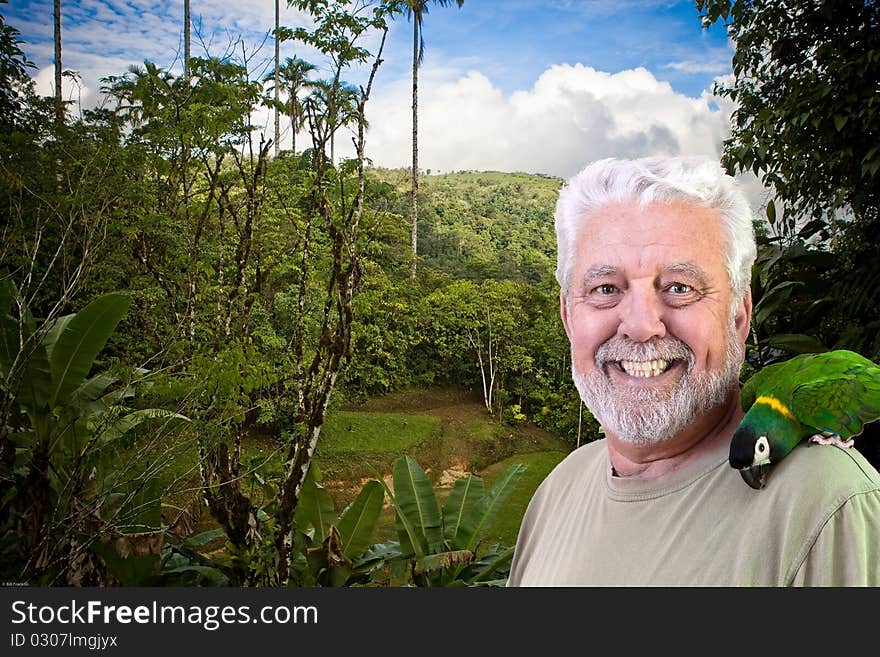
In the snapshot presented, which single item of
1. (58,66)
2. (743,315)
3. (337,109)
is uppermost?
(58,66)

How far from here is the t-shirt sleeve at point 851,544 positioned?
60cm

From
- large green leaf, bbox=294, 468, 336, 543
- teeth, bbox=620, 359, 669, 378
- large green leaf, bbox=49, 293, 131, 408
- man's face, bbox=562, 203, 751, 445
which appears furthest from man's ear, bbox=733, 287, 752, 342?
large green leaf, bbox=294, 468, 336, 543

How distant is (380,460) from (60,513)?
4.37m

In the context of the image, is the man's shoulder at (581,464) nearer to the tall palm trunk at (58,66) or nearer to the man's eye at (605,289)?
the man's eye at (605,289)

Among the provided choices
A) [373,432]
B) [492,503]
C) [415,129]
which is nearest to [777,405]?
[492,503]

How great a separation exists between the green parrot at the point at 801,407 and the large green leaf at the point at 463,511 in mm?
1850

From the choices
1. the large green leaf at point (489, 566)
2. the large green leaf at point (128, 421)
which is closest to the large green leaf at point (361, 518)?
the large green leaf at point (489, 566)

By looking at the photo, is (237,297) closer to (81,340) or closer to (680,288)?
(81,340)

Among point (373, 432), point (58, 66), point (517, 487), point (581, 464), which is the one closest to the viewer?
point (581, 464)

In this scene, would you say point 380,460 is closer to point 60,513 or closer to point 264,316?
point 264,316

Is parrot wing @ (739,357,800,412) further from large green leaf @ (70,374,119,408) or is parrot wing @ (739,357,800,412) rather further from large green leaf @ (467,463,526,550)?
large green leaf @ (70,374,119,408)

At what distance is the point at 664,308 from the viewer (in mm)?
784

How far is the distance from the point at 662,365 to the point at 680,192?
0.20 metres

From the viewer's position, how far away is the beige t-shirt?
608 millimetres
